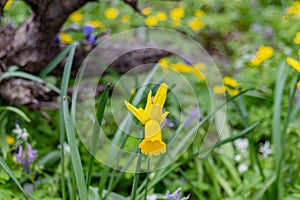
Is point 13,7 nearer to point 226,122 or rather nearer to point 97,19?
point 97,19

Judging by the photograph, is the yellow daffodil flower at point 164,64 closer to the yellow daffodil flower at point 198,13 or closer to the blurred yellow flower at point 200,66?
the blurred yellow flower at point 200,66

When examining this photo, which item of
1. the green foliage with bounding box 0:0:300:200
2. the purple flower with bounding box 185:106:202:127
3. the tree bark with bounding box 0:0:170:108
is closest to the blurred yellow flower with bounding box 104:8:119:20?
the green foliage with bounding box 0:0:300:200

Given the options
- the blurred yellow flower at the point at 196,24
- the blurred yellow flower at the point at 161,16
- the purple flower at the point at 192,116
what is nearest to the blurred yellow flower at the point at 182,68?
the purple flower at the point at 192,116

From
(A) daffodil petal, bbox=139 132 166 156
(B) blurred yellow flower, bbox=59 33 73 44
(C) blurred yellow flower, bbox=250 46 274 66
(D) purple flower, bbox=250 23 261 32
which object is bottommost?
(D) purple flower, bbox=250 23 261 32

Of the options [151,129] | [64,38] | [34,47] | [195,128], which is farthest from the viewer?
[64,38]

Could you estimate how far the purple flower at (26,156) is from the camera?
1746 mm

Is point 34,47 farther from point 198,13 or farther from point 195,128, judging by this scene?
point 198,13

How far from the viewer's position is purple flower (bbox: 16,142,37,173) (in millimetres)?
1746

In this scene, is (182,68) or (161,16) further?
(161,16)

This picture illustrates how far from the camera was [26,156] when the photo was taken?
5.81 feet

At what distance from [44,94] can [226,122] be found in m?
0.81

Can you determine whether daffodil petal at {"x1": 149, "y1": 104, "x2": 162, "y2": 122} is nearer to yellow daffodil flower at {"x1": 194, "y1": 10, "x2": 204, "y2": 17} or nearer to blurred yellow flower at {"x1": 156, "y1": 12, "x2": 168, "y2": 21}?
blurred yellow flower at {"x1": 156, "y1": 12, "x2": 168, "y2": 21}

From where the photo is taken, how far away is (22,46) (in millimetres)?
2078

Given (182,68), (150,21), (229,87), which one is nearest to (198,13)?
(150,21)
